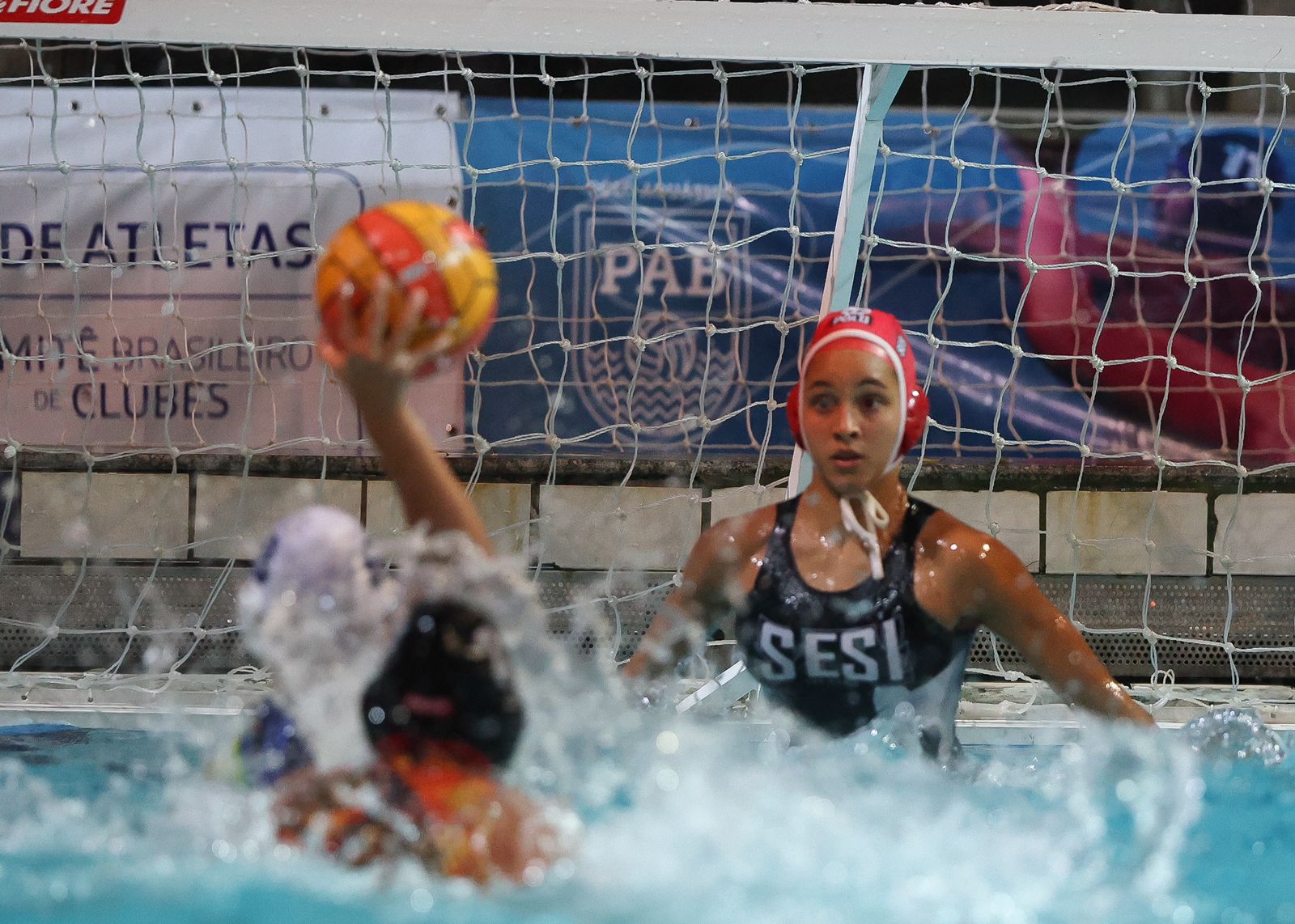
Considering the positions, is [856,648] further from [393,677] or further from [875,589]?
[393,677]

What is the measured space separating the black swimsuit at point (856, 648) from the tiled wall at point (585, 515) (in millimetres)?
2230

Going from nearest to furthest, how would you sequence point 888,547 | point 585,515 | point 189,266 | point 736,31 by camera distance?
point 888,547, point 736,31, point 189,266, point 585,515

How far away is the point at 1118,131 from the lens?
493 centimetres

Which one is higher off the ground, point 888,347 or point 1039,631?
point 888,347

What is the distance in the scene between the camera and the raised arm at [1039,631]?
2.54m

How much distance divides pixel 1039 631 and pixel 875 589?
357 mm

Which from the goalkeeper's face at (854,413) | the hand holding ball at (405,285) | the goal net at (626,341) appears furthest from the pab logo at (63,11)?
the goalkeeper's face at (854,413)

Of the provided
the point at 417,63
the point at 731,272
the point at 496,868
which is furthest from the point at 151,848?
the point at 417,63

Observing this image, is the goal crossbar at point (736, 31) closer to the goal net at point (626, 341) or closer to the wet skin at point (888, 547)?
the wet skin at point (888, 547)

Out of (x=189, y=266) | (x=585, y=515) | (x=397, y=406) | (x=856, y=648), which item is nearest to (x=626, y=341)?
(x=585, y=515)

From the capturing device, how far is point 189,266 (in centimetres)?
478

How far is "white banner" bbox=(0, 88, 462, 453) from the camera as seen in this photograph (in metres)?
4.79

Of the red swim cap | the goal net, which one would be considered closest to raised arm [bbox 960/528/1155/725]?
the red swim cap

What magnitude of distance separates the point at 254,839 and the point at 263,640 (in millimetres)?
304
